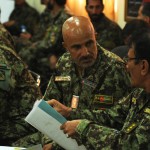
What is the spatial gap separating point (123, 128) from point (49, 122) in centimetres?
34

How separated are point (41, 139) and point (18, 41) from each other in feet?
11.2

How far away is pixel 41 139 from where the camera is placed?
2.66 metres

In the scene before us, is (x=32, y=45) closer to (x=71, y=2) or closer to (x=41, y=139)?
(x=71, y=2)

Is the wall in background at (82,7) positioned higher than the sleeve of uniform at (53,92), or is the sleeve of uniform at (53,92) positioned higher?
the sleeve of uniform at (53,92)

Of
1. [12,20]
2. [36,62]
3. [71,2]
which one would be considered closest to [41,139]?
[36,62]

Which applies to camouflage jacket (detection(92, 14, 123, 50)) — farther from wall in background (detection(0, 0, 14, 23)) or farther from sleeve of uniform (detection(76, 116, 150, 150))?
wall in background (detection(0, 0, 14, 23))

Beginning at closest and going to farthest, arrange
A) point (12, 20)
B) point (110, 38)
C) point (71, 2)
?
point (110, 38), point (71, 2), point (12, 20)

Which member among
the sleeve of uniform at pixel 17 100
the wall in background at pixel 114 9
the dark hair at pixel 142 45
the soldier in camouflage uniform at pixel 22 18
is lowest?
the soldier in camouflage uniform at pixel 22 18

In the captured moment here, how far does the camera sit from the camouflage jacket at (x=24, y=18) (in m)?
6.80

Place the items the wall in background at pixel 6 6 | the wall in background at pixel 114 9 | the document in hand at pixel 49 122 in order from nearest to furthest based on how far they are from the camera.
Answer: the document in hand at pixel 49 122 → the wall in background at pixel 114 9 → the wall in background at pixel 6 6

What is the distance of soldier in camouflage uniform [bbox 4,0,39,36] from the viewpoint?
6.78 metres

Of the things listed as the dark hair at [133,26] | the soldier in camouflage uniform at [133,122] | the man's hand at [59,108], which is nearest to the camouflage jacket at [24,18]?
the dark hair at [133,26]

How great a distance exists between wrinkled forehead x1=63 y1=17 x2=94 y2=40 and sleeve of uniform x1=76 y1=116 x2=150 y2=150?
0.67 meters

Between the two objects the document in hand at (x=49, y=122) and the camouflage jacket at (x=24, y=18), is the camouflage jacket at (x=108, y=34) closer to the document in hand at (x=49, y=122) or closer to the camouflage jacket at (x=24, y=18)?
the camouflage jacket at (x=24, y=18)
